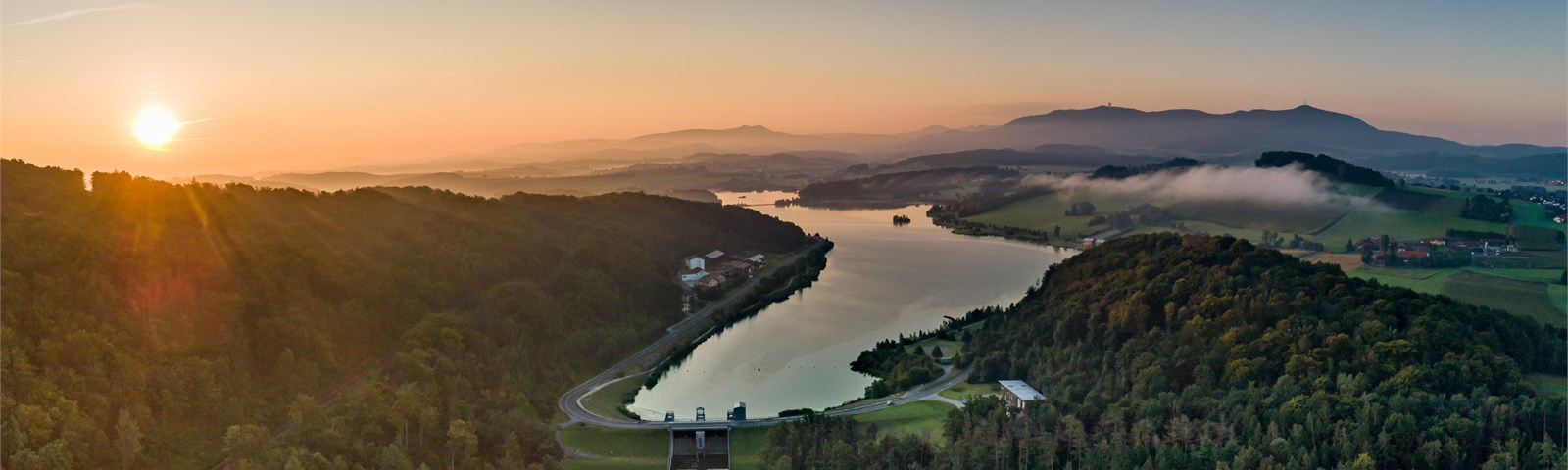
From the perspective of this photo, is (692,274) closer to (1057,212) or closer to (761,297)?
(761,297)

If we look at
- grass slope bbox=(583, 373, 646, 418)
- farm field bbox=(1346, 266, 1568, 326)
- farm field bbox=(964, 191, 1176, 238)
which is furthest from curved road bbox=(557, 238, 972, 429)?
farm field bbox=(964, 191, 1176, 238)

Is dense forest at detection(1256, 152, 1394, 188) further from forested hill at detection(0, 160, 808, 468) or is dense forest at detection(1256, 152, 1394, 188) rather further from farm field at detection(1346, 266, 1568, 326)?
forested hill at detection(0, 160, 808, 468)

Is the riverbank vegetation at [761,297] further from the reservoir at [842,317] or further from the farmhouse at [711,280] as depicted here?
the farmhouse at [711,280]

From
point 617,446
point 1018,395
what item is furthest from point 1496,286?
point 617,446

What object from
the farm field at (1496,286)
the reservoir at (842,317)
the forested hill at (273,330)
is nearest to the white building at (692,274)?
the reservoir at (842,317)

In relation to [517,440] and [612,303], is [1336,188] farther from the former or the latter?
[517,440]
